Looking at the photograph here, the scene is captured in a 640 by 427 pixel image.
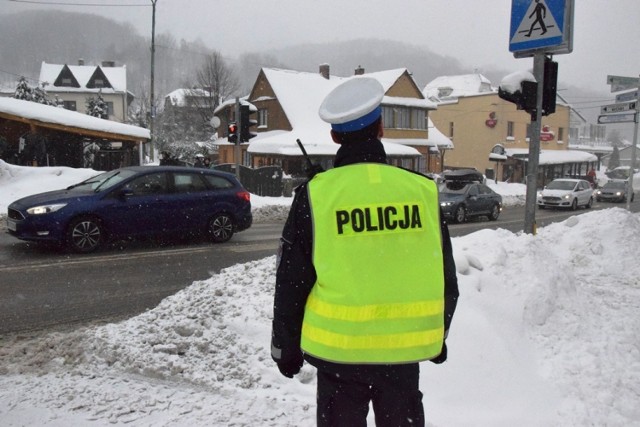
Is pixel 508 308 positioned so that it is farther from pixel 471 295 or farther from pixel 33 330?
pixel 33 330

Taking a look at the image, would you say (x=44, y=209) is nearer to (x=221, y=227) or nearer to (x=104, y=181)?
(x=104, y=181)

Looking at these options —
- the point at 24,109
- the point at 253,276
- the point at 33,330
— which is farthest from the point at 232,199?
the point at 24,109

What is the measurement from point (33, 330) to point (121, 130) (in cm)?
1898

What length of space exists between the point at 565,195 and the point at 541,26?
21.5 metres

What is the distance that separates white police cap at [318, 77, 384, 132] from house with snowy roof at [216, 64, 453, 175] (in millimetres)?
30206

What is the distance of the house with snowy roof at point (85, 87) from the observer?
71.8 meters

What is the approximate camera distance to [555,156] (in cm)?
5212

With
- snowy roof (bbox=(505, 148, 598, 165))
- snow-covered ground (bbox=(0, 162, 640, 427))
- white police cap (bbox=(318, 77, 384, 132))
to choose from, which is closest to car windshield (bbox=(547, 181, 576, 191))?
snowy roof (bbox=(505, 148, 598, 165))

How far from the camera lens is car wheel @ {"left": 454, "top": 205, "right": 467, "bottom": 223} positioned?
63.2ft

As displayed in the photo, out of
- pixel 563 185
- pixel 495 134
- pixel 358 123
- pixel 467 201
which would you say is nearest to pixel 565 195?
pixel 563 185

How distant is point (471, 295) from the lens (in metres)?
4.91

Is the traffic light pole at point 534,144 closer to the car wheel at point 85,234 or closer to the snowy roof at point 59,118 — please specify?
the car wheel at point 85,234

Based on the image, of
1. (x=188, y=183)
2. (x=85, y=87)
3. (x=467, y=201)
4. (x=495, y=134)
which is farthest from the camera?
(x=85, y=87)

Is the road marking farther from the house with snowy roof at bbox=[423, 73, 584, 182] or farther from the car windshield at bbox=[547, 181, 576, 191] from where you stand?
the house with snowy roof at bbox=[423, 73, 584, 182]
